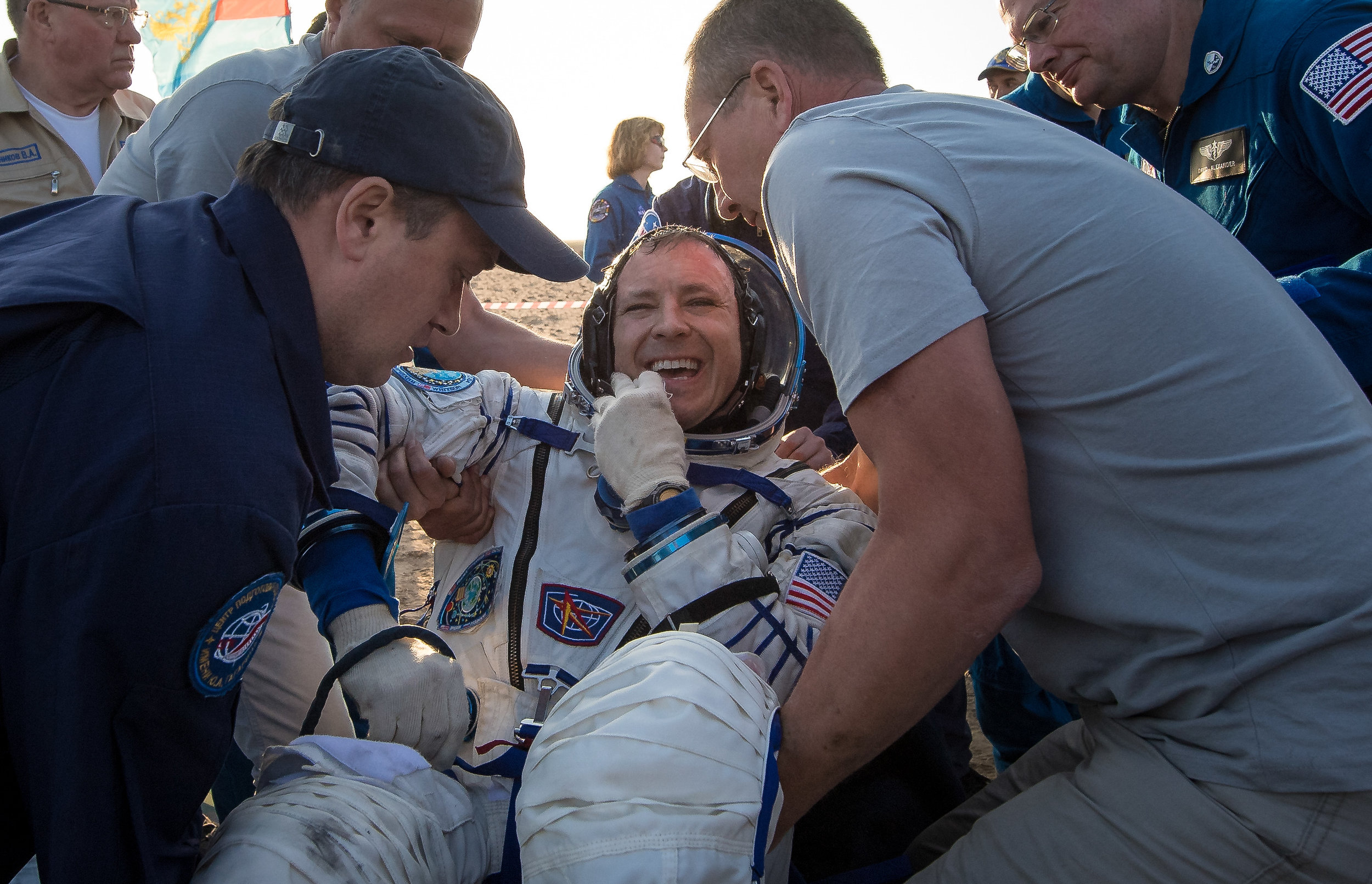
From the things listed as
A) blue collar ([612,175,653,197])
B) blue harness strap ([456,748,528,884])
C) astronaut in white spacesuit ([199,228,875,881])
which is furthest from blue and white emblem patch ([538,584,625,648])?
blue collar ([612,175,653,197])

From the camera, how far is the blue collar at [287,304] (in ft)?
4.36

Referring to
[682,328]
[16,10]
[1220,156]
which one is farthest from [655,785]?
[16,10]

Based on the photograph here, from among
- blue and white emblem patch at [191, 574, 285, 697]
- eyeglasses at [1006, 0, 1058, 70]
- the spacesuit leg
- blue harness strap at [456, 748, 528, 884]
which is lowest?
the spacesuit leg

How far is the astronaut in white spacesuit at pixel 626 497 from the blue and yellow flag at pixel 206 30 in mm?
3788

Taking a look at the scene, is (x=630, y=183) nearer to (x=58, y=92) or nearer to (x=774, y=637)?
(x=58, y=92)

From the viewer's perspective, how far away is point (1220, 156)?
7.65 ft

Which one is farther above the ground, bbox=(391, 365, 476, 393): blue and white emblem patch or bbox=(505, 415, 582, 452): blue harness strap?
bbox=(391, 365, 476, 393): blue and white emblem patch

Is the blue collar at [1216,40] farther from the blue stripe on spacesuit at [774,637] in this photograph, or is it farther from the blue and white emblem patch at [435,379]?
the blue and white emblem patch at [435,379]

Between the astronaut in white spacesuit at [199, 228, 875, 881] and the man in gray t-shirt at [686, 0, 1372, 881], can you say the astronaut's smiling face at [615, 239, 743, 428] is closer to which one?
the astronaut in white spacesuit at [199, 228, 875, 881]

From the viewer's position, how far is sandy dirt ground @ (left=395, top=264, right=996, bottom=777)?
141 inches

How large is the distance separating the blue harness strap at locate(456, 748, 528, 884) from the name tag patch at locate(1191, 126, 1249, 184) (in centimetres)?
217

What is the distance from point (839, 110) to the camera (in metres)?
1.45

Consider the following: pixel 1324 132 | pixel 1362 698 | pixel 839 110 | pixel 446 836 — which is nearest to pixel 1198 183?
pixel 1324 132

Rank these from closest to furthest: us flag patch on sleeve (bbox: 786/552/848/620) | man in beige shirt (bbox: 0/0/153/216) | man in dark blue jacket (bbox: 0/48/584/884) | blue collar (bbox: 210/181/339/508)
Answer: man in dark blue jacket (bbox: 0/48/584/884)
blue collar (bbox: 210/181/339/508)
us flag patch on sleeve (bbox: 786/552/848/620)
man in beige shirt (bbox: 0/0/153/216)
